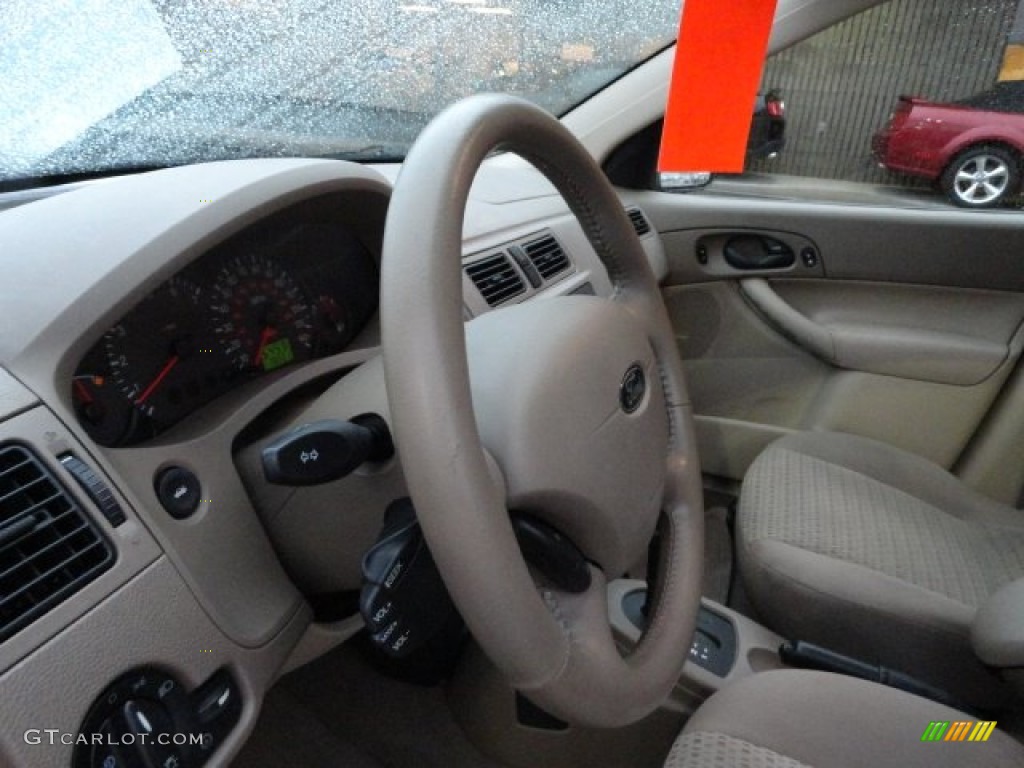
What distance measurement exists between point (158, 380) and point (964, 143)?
1.67 meters

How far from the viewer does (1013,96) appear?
1.54 m

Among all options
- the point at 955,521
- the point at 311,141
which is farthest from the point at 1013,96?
the point at 311,141

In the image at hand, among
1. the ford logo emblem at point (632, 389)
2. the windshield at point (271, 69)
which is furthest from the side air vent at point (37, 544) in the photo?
the windshield at point (271, 69)

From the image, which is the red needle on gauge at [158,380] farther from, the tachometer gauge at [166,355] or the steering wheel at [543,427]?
the steering wheel at [543,427]

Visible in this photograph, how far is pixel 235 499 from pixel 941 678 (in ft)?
3.30

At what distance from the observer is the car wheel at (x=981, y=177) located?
63.9 inches

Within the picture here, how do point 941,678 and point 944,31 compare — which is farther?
point 944,31

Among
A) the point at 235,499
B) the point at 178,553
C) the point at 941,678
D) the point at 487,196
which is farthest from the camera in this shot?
the point at 487,196

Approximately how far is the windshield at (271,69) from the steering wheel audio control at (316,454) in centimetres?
66

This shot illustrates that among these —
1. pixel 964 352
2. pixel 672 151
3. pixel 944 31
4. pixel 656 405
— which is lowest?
pixel 964 352

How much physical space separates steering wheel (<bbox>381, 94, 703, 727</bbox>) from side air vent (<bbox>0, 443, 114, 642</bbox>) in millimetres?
302

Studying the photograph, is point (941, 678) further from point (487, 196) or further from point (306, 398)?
point (487, 196)

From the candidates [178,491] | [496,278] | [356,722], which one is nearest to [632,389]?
[178,491]

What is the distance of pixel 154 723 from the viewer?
0.61m
